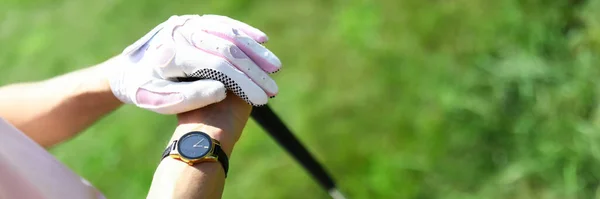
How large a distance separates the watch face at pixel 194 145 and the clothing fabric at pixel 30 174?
160 mm

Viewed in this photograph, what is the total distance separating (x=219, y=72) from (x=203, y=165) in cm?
12

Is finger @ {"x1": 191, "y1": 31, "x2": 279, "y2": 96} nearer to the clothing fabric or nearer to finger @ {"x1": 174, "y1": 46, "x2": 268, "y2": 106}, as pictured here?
finger @ {"x1": 174, "y1": 46, "x2": 268, "y2": 106}

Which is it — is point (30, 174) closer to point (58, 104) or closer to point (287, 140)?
point (58, 104)

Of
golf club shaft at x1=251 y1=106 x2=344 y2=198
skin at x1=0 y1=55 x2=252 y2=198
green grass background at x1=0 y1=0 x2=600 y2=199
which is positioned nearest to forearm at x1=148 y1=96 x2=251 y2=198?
skin at x1=0 y1=55 x2=252 y2=198

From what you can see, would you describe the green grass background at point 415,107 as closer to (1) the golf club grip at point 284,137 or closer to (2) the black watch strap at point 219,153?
(1) the golf club grip at point 284,137

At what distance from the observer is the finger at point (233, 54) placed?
0.71 metres

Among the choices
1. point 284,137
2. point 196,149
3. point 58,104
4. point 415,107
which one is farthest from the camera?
point 415,107

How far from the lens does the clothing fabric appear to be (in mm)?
625

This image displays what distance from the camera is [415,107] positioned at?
4.84ft

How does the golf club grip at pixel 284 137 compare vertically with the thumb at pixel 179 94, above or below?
below

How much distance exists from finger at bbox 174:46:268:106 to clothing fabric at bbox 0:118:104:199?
0.20 metres

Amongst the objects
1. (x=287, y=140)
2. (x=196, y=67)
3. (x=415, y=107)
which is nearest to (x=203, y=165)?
(x=196, y=67)

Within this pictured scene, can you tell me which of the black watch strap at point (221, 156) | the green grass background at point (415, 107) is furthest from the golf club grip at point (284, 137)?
the green grass background at point (415, 107)

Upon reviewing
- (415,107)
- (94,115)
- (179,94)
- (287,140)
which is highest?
(179,94)
